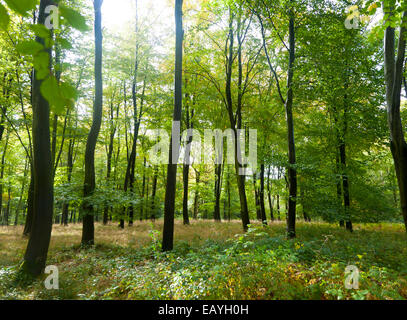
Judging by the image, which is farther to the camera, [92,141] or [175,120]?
[92,141]

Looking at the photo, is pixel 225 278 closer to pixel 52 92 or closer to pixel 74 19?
pixel 52 92

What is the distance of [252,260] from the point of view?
5.04m

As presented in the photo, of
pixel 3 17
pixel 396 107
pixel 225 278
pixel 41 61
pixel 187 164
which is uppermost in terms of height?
pixel 187 164

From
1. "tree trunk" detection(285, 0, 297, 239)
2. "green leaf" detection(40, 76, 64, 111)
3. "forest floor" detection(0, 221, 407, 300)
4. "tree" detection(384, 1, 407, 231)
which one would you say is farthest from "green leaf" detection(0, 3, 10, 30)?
"tree trunk" detection(285, 0, 297, 239)

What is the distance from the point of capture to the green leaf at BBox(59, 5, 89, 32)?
991mm

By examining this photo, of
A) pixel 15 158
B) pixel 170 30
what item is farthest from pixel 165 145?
pixel 15 158

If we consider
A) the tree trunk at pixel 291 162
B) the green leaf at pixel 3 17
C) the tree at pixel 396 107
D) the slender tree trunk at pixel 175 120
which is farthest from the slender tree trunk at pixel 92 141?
the tree at pixel 396 107

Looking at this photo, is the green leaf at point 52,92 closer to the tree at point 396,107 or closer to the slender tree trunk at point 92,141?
the tree at point 396,107

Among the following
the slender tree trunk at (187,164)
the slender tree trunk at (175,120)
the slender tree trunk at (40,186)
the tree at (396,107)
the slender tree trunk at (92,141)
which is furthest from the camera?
the slender tree trunk at (187,164)

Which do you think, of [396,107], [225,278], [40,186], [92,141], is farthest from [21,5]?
[92,141]

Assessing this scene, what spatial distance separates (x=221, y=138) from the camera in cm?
1803

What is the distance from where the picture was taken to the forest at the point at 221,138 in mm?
3861

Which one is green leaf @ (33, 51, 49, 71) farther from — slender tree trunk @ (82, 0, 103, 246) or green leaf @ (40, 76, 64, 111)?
slender tree trunk @ (82, 0, 103, 246)

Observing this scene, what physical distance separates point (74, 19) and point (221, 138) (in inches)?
678
